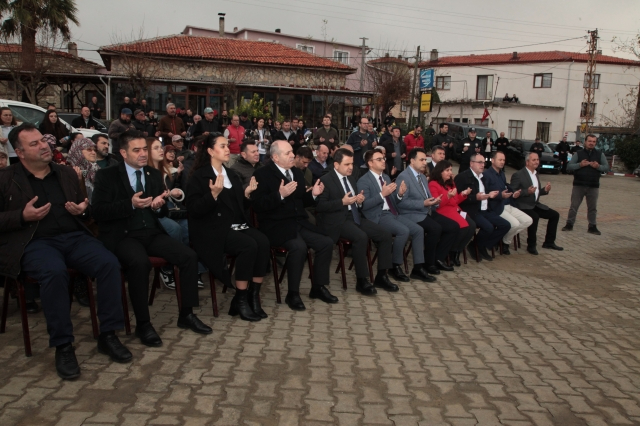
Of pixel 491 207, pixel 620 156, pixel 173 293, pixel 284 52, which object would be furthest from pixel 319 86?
pixel 173 293

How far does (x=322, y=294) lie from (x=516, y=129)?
40.4 metres

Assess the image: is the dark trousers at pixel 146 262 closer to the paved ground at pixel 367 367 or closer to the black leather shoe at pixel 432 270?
the paved ground at pixel 367 367

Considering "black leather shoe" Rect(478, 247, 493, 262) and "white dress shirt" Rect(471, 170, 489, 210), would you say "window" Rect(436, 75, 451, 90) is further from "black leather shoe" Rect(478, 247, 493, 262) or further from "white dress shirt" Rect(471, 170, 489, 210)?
"black leather shoe" Rect(478, 247, 493, 262)

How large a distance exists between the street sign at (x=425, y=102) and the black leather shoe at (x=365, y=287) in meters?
20.3

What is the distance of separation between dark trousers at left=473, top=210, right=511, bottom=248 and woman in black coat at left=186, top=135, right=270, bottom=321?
3950mm

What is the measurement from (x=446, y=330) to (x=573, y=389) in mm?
1309

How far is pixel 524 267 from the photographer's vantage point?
7.63m

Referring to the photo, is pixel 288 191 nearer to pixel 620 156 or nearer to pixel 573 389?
pixel 573 389

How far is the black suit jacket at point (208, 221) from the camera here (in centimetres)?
488

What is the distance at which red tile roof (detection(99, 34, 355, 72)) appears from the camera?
27.7 metres

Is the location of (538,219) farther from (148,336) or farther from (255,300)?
(148,336)

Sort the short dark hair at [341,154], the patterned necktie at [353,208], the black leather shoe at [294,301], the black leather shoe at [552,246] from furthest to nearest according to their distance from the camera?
the black leather shoe at [552,246]
the patterned necktie at [353,208]
the short dark hair at [341,154]
the black leather shoe at [294,301]

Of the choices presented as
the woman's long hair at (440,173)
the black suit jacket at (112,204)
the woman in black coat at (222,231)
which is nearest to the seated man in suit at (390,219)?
the woman's long hair at (440,173)

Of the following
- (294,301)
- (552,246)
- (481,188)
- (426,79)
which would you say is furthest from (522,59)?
(294,301)
